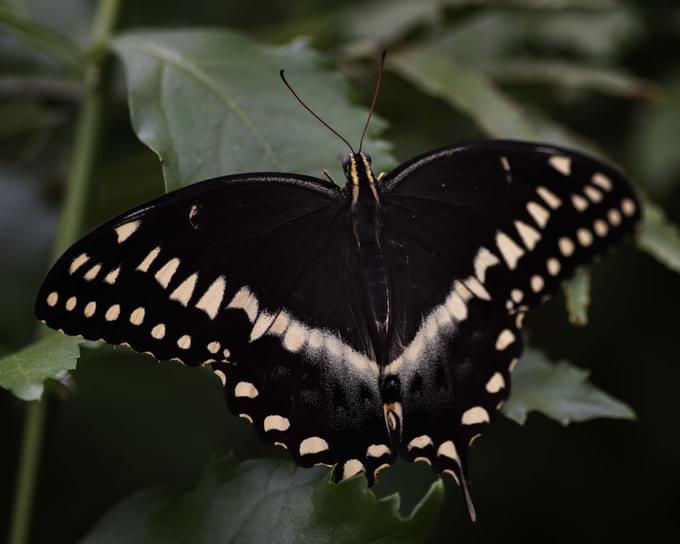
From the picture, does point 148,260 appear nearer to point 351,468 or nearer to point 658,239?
point 351,468

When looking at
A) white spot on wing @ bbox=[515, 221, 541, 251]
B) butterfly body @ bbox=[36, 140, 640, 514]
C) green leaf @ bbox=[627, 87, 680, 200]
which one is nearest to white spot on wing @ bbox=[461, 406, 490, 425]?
butterfly body @ bbox=[36, 140, 640, 514]

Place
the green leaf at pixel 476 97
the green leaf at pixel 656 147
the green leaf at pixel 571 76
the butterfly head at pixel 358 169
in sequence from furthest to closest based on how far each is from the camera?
1. the green leaf at pixel 656 147
2. the green leaf at pixel 571 76
3. the green leaf at pixel 476 97
4. the butterfly head at pixel 358 169

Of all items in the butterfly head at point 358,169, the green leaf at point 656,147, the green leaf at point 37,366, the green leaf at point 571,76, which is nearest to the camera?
the green leaf at point 37,366

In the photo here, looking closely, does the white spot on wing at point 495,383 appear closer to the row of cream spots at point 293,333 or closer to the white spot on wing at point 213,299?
the row of cream spots at point 293,333

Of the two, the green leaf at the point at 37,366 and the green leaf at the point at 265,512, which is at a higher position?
the green leaf at the point at 37,366

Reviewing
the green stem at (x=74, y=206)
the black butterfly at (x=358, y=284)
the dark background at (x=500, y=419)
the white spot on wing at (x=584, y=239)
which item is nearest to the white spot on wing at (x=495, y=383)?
the black butterfly at (x=358, y=284)

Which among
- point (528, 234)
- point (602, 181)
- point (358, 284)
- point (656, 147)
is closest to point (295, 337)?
point (358, 284)
